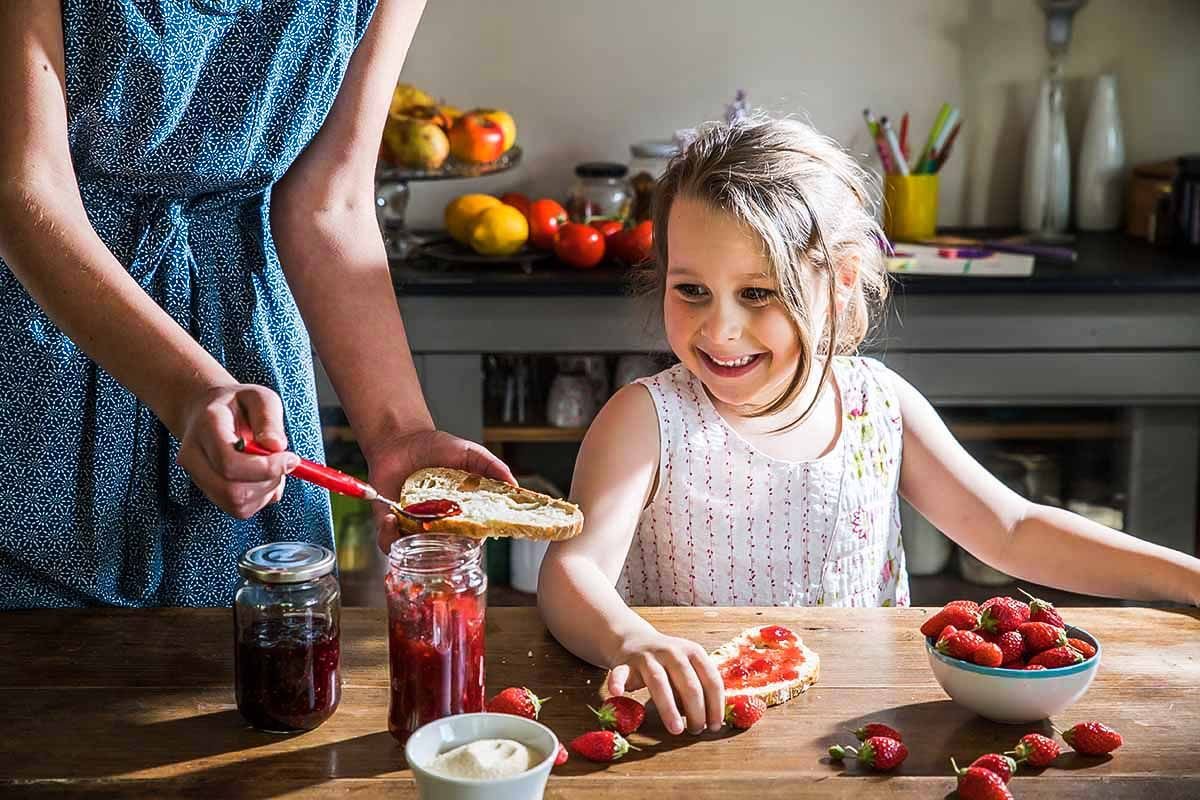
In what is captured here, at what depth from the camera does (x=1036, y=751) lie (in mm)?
1087

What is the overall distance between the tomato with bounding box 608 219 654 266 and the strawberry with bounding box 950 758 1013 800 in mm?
1966

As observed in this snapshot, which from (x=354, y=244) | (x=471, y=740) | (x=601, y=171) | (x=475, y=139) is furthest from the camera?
(x=601, y=171)

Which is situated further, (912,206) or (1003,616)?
(912,206)

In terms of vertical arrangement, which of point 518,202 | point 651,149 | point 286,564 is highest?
point 651,149

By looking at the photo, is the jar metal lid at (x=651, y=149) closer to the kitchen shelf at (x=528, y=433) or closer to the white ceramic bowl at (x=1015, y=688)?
the kitchen shelf at (x=528, y=433)

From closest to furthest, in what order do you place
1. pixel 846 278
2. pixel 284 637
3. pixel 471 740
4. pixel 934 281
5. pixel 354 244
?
pixel 471 740, pixel 284 637, pixel 354 244, pixel 846 278, pixel 934 281

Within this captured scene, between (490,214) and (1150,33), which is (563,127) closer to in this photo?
(490,214)

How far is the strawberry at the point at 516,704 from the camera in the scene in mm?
1151

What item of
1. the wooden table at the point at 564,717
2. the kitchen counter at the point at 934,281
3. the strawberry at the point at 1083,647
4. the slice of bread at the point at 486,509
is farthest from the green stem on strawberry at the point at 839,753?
the kitchen counter at the point at 934,281

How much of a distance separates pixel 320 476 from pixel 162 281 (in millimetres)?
467

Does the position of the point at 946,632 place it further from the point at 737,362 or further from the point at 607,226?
the point at 607,226

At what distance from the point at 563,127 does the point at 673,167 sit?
5.89 ft

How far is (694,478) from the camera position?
5.65 ft

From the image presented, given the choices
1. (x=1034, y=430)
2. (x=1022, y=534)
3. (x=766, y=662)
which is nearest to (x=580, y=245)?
(x=1034, y=430)
